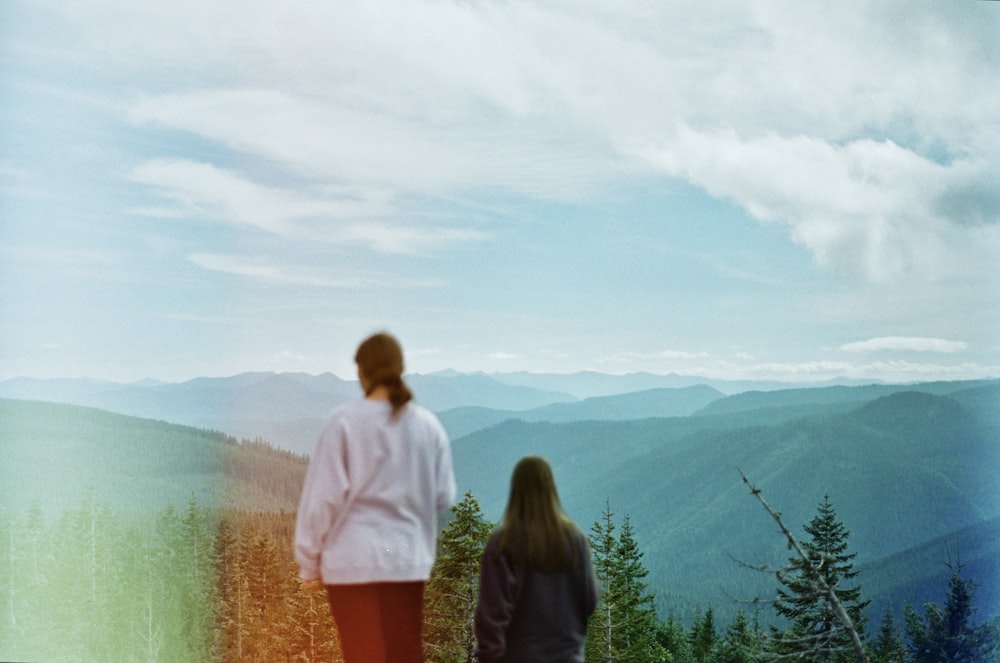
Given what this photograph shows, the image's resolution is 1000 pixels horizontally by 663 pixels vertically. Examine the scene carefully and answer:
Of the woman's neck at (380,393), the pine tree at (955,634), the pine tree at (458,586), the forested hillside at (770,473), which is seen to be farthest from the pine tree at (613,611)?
the forested hillside at (770,473)

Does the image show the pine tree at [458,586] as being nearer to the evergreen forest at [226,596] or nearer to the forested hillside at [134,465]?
the evergreen forest at [226,596]

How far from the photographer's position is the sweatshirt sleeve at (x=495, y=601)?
2.23 meters

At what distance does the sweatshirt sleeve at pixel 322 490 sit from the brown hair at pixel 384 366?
5.6 inches

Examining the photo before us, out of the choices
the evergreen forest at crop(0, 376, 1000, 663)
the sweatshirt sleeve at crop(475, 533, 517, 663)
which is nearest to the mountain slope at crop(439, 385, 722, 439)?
the evergreen forest at crop(0, 376, 1000, 663)

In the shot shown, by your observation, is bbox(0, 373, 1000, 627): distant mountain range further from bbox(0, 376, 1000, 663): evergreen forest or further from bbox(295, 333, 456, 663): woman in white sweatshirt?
bbox(295, 333, 456, 663): woman in white sweatshirt

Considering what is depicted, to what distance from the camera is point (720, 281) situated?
13445 mm

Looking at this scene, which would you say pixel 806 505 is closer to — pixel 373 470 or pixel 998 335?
pixel 998 335

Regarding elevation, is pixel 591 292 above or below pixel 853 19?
below

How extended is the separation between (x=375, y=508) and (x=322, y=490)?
0.14 m

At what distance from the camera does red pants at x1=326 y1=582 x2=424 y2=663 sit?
2.29 m

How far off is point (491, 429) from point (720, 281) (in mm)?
12882

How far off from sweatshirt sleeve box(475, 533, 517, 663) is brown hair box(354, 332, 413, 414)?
393mm

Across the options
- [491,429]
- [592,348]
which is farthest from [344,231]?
[491,429]

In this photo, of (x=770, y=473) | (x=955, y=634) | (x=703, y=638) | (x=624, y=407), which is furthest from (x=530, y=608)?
(x=624, y=407)
